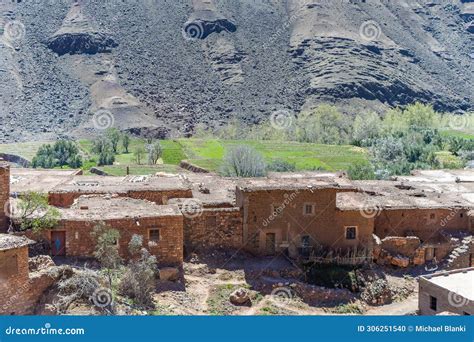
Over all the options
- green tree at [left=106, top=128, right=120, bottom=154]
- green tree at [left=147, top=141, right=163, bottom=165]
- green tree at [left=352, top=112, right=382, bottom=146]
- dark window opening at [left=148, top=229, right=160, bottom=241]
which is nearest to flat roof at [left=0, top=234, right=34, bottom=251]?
dark window opening at [left=148, top=229, right=160, bottom=241]

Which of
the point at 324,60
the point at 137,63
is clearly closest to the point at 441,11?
the point at 324,60

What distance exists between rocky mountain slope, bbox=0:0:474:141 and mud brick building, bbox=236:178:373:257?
6222 cm

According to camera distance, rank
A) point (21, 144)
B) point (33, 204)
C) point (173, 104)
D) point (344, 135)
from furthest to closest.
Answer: point (173, 104) → point (344, 135) → point (21, 144) → point (33, 204)

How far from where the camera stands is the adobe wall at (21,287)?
17.6 meters

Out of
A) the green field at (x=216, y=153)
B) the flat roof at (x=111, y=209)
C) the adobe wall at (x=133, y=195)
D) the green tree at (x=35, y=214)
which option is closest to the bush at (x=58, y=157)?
the green field at (x=216, y=153)

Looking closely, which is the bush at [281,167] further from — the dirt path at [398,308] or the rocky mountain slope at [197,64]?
the rocky mountain slope at [197,64]

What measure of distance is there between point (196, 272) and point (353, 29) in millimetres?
97378

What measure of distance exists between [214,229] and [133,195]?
13.6 feet

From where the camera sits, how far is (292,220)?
2609 cm

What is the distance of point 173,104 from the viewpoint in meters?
99.4

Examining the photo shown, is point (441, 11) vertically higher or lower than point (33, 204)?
higher

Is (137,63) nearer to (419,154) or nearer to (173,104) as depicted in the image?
(173,104)

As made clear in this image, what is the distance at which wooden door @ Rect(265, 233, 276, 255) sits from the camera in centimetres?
2630

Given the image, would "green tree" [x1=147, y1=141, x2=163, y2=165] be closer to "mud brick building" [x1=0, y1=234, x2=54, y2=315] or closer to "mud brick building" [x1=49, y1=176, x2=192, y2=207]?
"mud brick building" [x1=49, y1=176, x2=192, y2=207]
